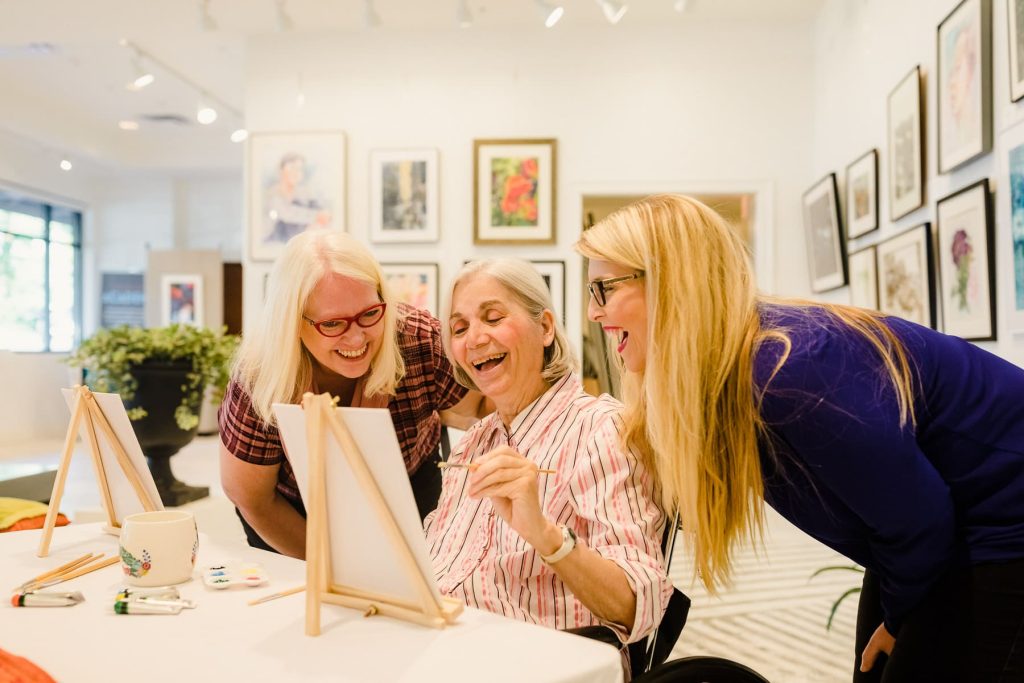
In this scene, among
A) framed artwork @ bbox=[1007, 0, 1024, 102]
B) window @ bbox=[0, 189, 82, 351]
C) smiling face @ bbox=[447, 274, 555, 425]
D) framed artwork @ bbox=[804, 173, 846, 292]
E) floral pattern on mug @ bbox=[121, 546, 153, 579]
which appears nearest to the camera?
floral pattern on mug @ bbox=[121, 546, 153, 579]

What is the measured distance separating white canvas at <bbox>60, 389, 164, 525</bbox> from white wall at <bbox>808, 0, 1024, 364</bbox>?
246 centimetres

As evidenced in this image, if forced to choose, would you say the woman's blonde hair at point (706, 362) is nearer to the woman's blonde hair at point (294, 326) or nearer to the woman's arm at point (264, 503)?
the woman's blonde hair at point (294, 326)

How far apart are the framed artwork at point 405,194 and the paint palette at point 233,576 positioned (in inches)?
148

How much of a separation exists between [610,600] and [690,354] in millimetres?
367

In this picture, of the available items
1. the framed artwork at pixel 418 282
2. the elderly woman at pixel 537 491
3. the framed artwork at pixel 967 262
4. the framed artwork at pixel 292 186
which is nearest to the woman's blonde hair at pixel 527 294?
the elderly woman at pixel 537 491

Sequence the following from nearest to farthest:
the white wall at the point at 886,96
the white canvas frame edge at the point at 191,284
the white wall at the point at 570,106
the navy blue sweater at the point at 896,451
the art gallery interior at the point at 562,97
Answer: the navy blue sweater at the point at 896,451
the white wall at the point at 886,96
the art gallery interior at the point at 562,97
the white wall at the point at 570,106
the white canvas frame edge at the point at 191,284

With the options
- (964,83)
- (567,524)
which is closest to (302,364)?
(567,524)

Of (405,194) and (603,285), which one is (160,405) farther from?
(603,285)

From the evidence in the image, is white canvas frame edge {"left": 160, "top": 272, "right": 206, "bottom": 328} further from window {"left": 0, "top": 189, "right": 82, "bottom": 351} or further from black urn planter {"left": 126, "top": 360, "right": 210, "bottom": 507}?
black urn planter {"left": 126, "top": 360, "right": 210, "bottom": 507}

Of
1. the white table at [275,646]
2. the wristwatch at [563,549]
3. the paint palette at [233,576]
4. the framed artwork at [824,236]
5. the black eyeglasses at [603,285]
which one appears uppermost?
the framed artwork at [824,236]

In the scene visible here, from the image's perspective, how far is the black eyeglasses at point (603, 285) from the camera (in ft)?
3.72

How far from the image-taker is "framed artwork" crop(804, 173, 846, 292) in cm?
393

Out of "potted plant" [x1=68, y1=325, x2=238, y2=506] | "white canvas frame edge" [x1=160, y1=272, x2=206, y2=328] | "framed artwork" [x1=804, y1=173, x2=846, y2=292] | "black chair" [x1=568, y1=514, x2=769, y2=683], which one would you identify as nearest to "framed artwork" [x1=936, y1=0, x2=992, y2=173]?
"framed artwork" [x1=804, y1=173, x2=846, y2=292]

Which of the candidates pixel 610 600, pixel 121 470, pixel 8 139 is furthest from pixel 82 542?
pixel 8 139
